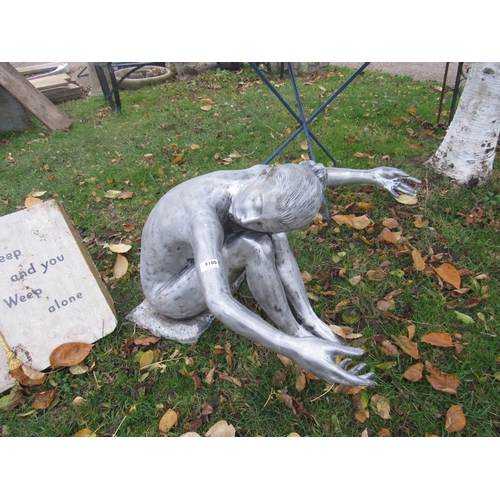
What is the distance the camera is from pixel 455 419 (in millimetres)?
1727

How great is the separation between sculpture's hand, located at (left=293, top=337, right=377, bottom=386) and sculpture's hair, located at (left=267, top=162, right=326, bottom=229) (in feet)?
1.61

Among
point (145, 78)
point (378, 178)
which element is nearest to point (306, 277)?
point (378, 178)

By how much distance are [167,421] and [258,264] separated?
0.92 m

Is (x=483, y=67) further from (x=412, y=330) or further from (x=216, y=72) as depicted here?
(x=216, y=72)

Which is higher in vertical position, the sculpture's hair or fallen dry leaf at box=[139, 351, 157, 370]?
the sculpture's hair

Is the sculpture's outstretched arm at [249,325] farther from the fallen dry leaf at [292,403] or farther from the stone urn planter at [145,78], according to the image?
the stone urn planter at [145,78]

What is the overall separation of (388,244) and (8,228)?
244 centimetres

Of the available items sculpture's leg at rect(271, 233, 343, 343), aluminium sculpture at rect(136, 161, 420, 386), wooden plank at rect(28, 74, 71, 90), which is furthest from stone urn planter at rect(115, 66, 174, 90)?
sculpture's leg at rect(271, 233, 343, 343)

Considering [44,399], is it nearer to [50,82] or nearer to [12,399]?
[12,399]

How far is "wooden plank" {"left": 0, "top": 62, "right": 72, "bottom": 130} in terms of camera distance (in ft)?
15.3

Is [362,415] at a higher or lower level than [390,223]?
lower

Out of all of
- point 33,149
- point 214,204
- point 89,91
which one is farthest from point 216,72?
point 214,204

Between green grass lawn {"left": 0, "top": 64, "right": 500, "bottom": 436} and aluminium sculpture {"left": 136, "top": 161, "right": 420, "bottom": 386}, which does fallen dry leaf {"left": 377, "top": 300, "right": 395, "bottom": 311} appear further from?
aluminium sculpture {"left": 136, "top": 161, "right": 420, "bottom": 386}

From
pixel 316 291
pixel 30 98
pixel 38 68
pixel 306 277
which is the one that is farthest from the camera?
pixel 38 68
